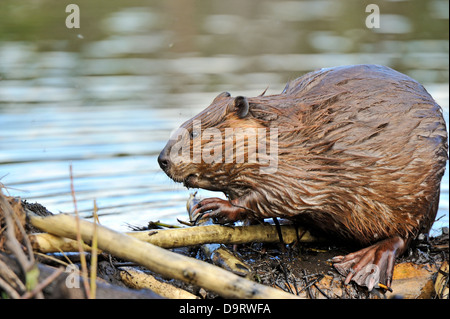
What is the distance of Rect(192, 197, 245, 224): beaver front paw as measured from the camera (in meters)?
3.76

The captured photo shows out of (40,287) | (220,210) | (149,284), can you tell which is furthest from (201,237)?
(40,287)

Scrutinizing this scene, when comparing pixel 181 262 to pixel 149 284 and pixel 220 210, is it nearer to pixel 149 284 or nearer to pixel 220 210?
pixel 149 284

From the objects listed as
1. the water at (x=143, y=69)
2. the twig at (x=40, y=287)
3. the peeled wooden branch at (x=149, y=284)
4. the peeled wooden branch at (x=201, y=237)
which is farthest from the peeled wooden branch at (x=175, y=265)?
the water at (x=143, y=69)

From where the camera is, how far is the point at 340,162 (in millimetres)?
3562

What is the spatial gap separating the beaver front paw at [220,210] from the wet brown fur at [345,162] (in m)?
0.08

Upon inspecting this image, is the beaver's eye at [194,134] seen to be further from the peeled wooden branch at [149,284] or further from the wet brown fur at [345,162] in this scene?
the peeled wooden branch at [149,284]

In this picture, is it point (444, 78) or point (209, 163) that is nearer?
point (209, 163)

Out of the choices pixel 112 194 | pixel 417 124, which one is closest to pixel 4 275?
pixel 417 124

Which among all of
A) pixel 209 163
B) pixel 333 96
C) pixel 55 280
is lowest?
pixel 55 280

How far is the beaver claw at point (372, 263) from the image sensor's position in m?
3.57

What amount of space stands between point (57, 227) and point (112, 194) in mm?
2287

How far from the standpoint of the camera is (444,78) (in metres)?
8.50

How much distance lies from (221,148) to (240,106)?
0.25 m
